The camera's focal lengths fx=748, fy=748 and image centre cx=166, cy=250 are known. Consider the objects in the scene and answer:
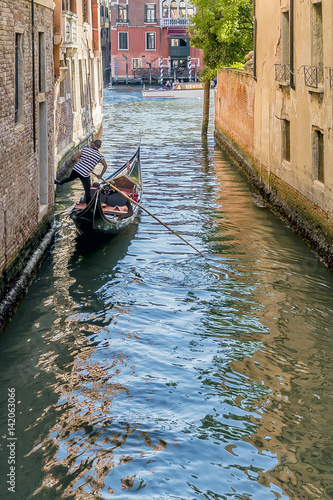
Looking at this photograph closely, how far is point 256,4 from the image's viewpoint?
499 inches

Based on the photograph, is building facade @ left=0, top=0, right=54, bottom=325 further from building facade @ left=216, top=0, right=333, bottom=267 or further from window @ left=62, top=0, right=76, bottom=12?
window @ left=62, top=0, right=76, bottom=12

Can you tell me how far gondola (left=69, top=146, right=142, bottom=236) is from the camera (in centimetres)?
827

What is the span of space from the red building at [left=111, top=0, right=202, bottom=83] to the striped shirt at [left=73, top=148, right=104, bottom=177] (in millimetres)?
40137

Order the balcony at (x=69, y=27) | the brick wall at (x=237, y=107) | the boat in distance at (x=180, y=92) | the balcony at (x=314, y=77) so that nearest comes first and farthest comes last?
the balcony at (x=314, y=77)
the brick wall at (x=237, y=107)
the balcony at (x=69, y=27)
the boat in distance at (x=180, y=92)

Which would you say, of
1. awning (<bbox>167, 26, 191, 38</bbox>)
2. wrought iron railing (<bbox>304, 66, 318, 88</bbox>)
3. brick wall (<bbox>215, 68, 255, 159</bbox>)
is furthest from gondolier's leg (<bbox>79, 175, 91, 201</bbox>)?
awning (<bbox>167, 26, 191, 38</bbox>)

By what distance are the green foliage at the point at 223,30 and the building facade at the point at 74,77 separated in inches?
114

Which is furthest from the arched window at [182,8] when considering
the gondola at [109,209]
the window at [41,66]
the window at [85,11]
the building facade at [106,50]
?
the window at [41,66]

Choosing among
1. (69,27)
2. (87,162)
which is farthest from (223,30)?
(87,162)

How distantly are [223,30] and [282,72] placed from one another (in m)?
6.75

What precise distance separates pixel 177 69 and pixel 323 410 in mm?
45745

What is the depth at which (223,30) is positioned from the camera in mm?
16359

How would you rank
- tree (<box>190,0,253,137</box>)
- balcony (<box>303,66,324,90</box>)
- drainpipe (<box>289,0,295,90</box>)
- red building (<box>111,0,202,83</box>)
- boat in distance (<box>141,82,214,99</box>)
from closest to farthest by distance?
balcony (<box>303,66,324,90</box>) → drainpipe (<box>289,0,295,90</box>) → tree (<box>190,0,253,137</box>) → boat in distance (<box>141,82,214,99</box>) → red building (<box>111,0,202,83</box>)

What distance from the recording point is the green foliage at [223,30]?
16391mm

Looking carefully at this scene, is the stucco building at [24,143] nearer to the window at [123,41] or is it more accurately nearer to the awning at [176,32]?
the awning at [176,32]
